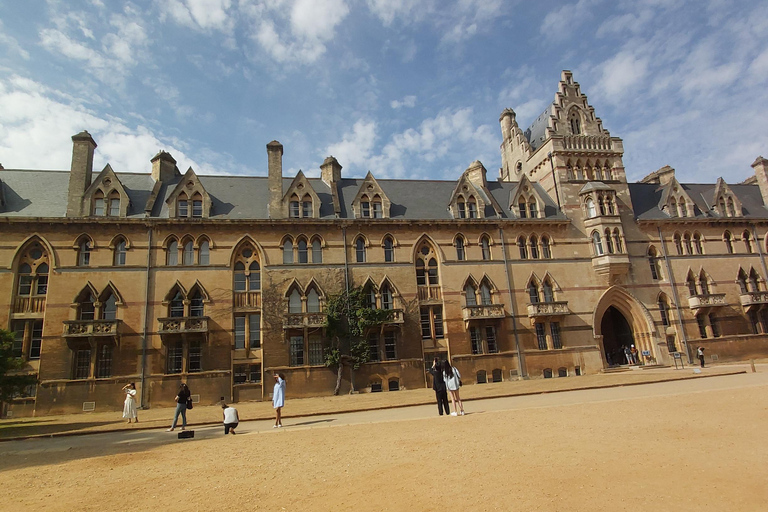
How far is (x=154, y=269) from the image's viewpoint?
2922cm

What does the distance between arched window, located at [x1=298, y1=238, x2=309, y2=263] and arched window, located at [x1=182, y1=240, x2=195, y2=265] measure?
6.99 meters

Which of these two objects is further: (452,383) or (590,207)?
(590,207)

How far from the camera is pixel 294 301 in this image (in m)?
30.6

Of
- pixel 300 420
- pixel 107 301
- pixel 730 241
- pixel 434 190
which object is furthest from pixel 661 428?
pixel 730 241

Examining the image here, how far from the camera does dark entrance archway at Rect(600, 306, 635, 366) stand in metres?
37.2

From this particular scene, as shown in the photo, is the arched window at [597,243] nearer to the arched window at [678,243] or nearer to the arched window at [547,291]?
the arched window at [547,291]

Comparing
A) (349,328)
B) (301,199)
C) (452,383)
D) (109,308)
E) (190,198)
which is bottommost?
(452,383)

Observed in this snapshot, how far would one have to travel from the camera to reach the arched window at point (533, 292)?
3400cm

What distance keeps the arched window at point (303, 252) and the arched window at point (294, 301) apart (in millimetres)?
2171

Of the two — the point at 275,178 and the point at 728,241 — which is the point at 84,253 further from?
the point at 728,241

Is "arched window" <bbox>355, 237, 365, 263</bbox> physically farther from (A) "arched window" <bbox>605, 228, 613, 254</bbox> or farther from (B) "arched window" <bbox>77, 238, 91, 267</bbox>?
(A) "arched window" <bbox>605, 228, 613, 254</bbox>

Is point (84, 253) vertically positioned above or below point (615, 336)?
above

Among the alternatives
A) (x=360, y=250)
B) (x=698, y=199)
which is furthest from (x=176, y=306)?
(x=698, y=199)

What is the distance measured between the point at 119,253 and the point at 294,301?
11.6 meters
